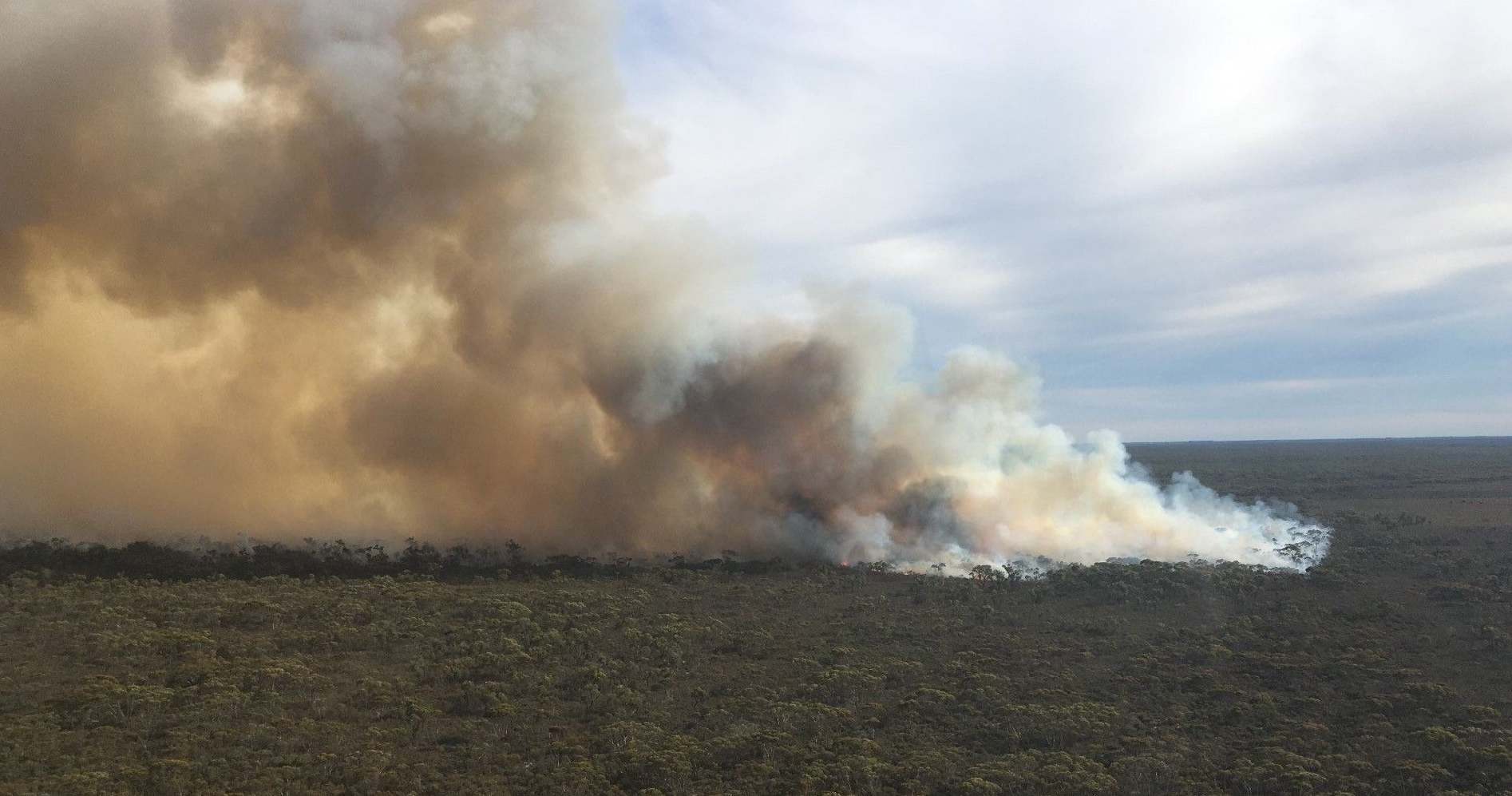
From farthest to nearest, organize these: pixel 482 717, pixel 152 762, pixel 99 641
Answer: pixel 99 641 → pixel 482 717 → pixel 152 762

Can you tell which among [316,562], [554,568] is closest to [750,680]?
[554,568]

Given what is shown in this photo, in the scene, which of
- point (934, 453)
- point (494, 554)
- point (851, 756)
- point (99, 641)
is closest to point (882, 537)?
point (934, 453)

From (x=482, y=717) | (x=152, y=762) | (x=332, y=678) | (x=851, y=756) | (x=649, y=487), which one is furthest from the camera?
(x=649, y=487)

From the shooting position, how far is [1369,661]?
29.1m

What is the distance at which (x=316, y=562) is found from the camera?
4503cm

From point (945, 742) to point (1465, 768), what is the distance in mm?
11161

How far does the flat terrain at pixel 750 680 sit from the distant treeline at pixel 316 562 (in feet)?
1.56

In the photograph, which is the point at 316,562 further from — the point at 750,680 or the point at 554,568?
the point at 750,680

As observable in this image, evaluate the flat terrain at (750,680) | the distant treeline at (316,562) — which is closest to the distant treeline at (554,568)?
the distant treeline at (316,562)

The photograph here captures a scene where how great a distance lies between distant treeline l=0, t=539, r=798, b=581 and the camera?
41.8 meters

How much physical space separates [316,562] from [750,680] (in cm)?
2648

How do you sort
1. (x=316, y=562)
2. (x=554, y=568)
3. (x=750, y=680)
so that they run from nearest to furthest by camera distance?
(x=750, y=680) < (x=316, y=562) < (x=554, y=568)

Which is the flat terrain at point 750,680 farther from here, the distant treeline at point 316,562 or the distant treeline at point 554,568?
the distant treeline at point 316,562

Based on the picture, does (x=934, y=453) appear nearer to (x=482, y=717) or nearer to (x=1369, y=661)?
(x=1369, y=661)
